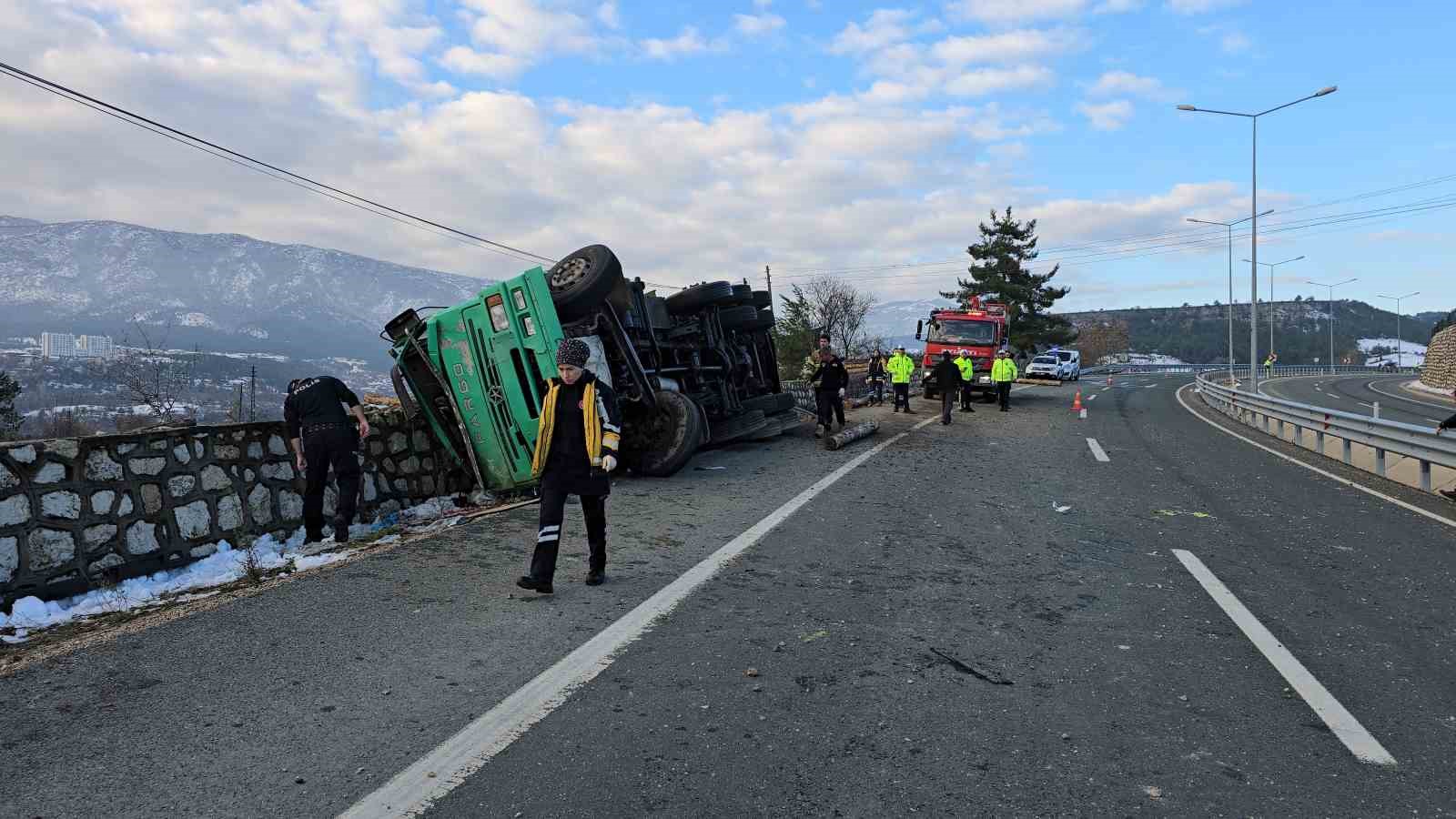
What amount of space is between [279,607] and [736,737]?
3221 millimetres

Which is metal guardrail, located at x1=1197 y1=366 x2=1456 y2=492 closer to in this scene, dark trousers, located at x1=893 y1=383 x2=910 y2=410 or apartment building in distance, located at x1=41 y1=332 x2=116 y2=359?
dark trousers, located at x1=893 y1=383 x2=910 y2=410

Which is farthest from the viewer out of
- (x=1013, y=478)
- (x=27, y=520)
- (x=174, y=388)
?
(x=174, y=388)

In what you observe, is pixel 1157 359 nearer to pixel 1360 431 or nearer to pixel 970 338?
pixel 970 338

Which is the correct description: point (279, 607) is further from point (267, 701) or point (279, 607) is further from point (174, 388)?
point (174, 388)

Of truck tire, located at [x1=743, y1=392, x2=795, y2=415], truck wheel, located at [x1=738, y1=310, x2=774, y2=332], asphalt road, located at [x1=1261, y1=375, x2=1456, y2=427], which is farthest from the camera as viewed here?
asphalt road, located at [x1=1261, y1=375, x2=1456, y2=427]

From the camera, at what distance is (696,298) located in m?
13.5

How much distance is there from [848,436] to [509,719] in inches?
433

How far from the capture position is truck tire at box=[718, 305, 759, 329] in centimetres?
1417

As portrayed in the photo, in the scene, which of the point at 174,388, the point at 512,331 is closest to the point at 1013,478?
the point at 512,331

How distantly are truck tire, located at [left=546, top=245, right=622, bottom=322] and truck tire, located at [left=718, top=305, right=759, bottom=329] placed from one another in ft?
13.1

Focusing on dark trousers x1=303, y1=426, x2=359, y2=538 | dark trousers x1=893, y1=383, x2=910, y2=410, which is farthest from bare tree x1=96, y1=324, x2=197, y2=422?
dark trousers x1=893, y1=383, x2=910, y2=410

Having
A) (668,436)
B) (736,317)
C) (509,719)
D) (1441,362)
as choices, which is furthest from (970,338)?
(1441,362)

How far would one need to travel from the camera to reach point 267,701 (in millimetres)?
3699

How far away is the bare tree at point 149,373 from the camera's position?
653 inches
